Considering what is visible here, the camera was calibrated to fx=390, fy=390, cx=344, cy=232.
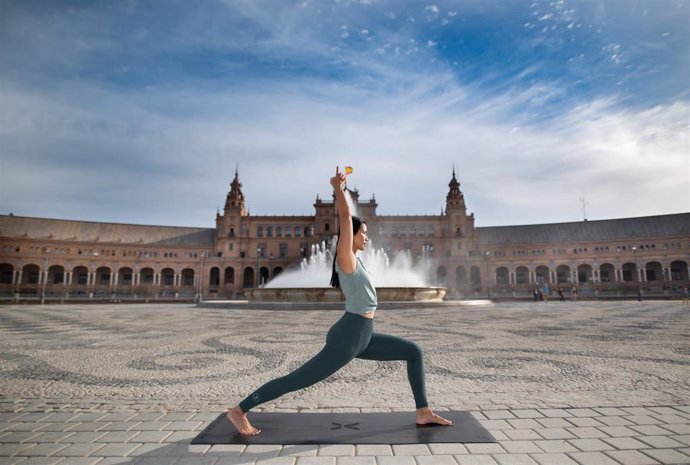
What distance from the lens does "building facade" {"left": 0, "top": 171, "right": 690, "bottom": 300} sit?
214 ft

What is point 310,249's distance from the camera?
74000 millimetres

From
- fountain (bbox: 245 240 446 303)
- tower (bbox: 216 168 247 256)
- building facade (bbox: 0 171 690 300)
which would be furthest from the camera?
tower (bbox: 216 168 247 256)

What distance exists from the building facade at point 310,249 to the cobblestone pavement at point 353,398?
58345mm

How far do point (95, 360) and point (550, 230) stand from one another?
84619mm

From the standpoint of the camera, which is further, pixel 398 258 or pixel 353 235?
pixel 398 258

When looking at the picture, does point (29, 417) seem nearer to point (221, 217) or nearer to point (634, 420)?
point (634, 420)

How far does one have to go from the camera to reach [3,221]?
221 ft

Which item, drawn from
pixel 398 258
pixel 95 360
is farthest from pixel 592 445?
pixel 398 258

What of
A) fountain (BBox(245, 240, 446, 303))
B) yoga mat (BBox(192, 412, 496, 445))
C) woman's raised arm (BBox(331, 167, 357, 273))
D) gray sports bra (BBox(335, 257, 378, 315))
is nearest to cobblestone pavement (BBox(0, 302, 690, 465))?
yoga mat (BBox(192, 412, 496, 445))

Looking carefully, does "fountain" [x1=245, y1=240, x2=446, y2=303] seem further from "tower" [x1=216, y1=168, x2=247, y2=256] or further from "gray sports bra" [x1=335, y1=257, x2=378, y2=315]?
"tower" [x1=216, y1=168, x2=247, y2=256]

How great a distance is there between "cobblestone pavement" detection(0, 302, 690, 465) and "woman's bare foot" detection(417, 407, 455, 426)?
15.0 inches

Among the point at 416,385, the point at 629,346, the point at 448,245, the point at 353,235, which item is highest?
the point at 448,245

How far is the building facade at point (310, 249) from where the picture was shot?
65188 mm

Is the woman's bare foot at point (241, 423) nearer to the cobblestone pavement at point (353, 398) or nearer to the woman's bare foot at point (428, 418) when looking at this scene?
the cobblestone pavement at point (353, 398)
